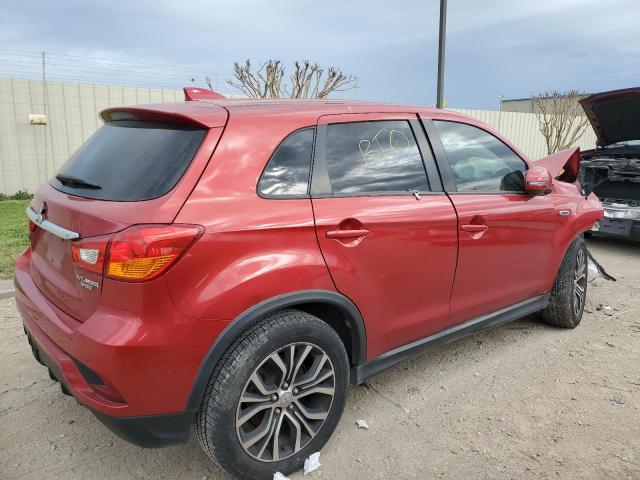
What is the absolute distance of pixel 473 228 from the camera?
298cm

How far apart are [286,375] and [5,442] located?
1571mm

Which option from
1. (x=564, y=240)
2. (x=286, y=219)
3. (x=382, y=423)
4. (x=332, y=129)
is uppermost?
(x=332, y=129)

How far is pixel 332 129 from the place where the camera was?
254cm

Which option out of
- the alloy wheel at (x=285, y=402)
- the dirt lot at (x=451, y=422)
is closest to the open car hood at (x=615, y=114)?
the dirt lot at (x=451, y=422)

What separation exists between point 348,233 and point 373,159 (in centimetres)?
51

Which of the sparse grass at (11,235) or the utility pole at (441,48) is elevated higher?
the utility pole at (441,48)

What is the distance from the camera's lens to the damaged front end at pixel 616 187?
6.59m

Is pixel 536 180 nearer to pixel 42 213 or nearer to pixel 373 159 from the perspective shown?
pixel 373 159

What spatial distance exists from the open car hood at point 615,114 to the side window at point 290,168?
18.2 ft

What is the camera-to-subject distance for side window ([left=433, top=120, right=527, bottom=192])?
3.06 m

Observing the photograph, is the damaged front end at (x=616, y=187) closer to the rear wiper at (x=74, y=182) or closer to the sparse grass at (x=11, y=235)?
the rear wiper at (x=74, y=182)

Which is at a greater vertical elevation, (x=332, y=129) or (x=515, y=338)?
(x=332, y=129)

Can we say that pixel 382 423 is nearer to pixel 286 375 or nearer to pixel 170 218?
pixel 286 375

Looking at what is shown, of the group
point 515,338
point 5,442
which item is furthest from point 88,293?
point 515,338
